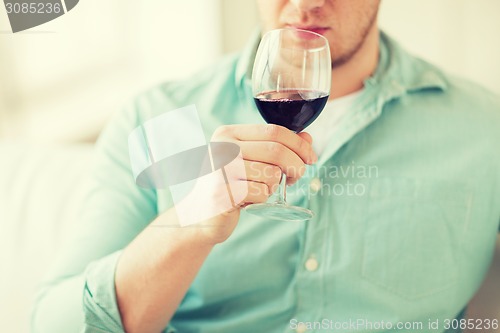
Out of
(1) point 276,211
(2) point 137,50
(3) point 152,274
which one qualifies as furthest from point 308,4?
(2) point 137,50

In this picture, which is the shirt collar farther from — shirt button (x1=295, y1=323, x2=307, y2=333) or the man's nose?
shirt button (x1=295, y1=323, x2=307, y2=333)

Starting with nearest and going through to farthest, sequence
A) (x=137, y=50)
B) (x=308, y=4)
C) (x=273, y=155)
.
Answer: (x=273, y=155), (x=308, y=4), (x=137, y=50)

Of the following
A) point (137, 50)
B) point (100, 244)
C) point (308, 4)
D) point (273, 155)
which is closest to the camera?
point (273, 155)

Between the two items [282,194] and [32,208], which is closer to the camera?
[282,194]

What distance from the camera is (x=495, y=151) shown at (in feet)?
2.84

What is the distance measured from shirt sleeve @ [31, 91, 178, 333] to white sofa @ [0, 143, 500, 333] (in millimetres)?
67

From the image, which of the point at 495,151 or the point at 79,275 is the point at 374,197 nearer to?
the point at 495,151

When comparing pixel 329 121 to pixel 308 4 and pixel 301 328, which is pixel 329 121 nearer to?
pixel 308 4

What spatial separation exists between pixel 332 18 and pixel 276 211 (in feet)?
1.05

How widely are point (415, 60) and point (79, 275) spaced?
66 centimetres

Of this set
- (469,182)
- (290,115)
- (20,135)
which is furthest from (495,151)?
(20,135)

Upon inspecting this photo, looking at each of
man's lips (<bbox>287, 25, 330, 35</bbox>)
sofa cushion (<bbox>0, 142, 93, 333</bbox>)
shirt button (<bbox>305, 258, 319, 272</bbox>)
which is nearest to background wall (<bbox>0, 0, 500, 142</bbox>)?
sofa cushion (<bbox>0, 142, 93, 333</bbox>)

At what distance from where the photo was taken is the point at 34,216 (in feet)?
3.47

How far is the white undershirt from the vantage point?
865mm
